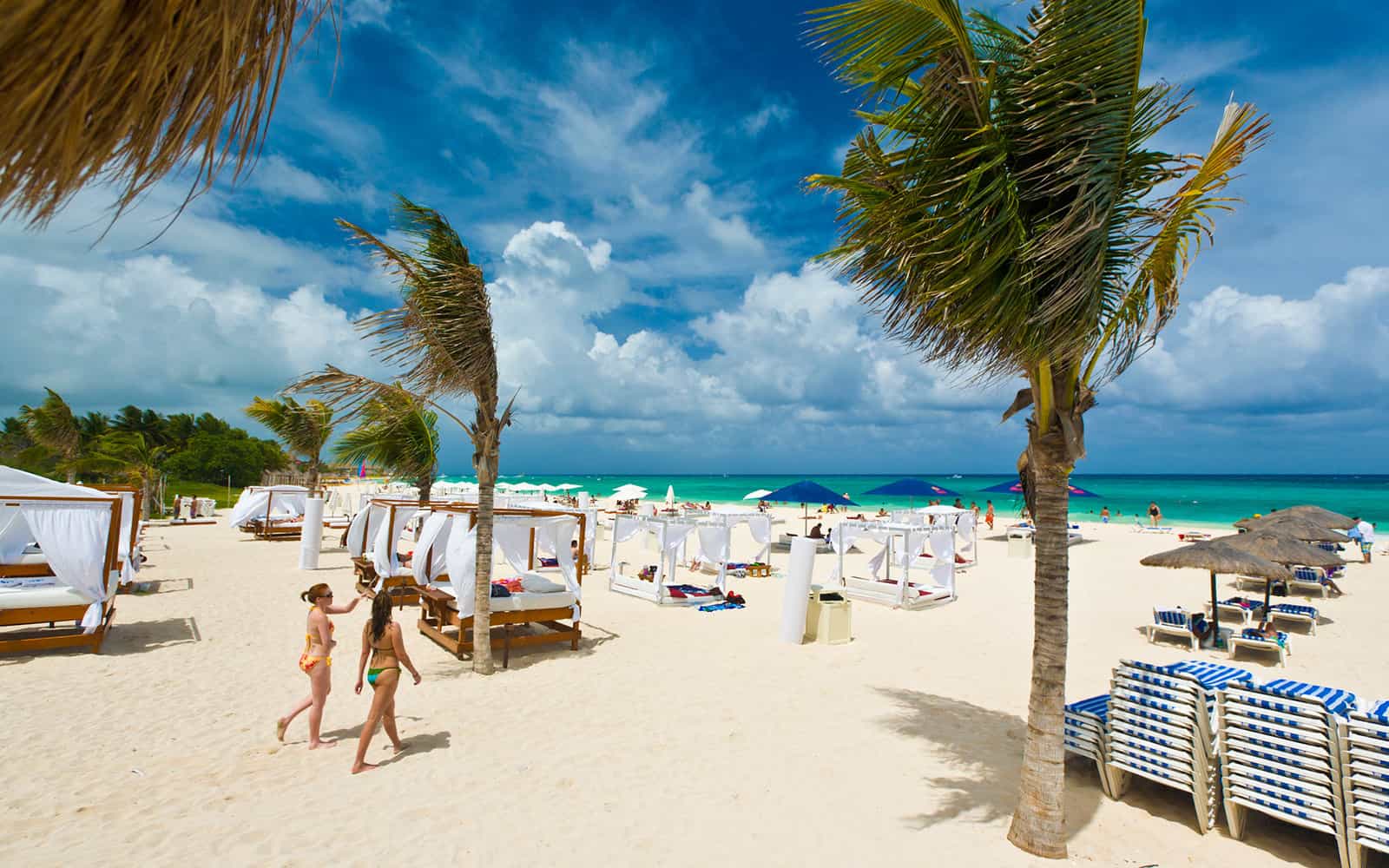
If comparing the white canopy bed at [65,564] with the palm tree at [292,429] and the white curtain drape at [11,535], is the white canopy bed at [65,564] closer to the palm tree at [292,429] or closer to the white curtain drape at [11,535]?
the white curtain drape at [11,535]

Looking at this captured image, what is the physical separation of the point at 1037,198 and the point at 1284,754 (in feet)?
13.3

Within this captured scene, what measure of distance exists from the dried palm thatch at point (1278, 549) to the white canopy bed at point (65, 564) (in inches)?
635

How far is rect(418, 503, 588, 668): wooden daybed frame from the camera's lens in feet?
29.0

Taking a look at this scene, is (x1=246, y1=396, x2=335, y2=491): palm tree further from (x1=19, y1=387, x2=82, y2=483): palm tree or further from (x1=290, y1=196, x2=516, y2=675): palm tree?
(x1=290, y1=196, x2=516, y2=675): palm tree

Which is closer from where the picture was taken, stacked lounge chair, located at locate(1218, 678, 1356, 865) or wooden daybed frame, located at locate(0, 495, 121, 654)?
stacked lounge chair, located at locate(1218, 678, 1356, 865)

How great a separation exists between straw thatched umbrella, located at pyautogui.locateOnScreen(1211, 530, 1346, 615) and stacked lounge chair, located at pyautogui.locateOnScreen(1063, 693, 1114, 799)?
272 inches

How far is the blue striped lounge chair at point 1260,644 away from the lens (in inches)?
373

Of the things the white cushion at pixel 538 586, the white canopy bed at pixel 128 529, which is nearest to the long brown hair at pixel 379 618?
the white cushion at pixel 538 586

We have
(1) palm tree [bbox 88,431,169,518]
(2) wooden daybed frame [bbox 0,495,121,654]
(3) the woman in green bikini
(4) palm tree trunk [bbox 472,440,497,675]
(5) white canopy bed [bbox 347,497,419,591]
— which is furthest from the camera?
(1) palm tree [bbox 88,431,169,518]

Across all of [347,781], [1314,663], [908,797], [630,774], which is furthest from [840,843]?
[1314,663]

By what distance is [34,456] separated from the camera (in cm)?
3806

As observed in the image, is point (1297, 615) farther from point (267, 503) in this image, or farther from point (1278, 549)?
point (267, 503)

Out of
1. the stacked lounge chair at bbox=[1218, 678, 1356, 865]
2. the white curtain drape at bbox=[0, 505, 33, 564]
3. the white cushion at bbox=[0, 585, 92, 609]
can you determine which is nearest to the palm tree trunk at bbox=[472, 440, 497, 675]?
the white cushion at bbox=[0, 585, 92, 609]

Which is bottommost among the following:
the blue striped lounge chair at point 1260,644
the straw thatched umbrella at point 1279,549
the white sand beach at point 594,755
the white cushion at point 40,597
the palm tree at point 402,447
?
the white sand beach at point 594,755
